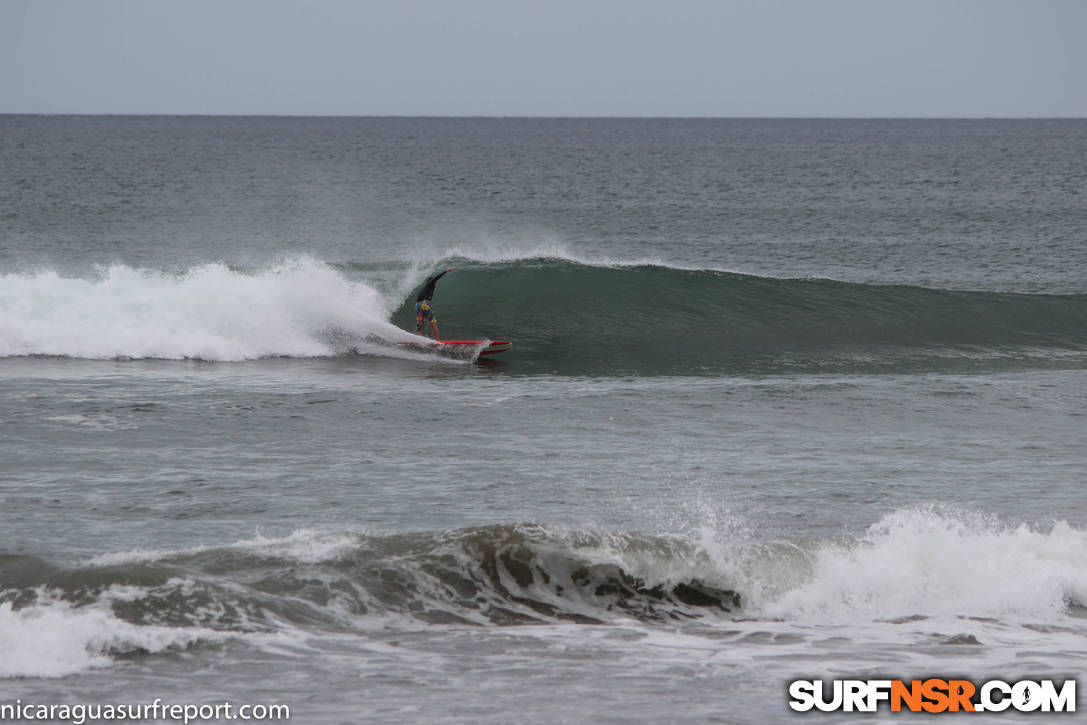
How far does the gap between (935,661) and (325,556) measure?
463 centimetres

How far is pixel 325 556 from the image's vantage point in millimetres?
9344

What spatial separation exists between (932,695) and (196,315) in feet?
51.6

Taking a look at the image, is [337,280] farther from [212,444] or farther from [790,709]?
[790,709]

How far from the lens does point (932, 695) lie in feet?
23.8

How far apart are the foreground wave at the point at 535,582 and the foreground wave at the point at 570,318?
8950mm

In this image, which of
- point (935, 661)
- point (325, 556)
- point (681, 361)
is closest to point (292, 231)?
point (681, 361)

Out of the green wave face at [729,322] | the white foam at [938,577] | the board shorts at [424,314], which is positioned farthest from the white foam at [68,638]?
the board shorts at [424,314]

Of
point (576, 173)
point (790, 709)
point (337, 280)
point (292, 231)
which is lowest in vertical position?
point (790, 709)

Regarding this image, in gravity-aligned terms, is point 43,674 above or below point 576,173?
below

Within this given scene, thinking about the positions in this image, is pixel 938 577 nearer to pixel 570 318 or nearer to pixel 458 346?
pixel 458 346

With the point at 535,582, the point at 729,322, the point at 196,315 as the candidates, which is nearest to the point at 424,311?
A: the point at 196,315

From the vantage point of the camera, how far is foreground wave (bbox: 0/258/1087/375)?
19.4 m

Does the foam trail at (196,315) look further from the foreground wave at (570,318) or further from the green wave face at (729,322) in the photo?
the green wave face at (729,322)

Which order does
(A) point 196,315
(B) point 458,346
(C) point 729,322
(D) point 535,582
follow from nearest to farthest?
(D) point 535,582 < (B) point 458,346 < (A) point 196,315 < (C) point 729,322
